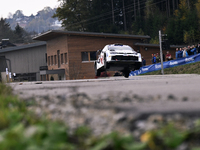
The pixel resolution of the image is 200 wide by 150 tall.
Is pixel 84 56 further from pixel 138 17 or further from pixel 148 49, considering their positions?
pixel 138 17

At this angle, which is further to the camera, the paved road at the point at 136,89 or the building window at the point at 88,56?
the building window at the point at 88,56

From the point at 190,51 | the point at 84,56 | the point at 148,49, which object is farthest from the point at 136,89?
the point at 148,49

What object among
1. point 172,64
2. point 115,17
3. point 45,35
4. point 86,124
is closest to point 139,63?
point 172,64

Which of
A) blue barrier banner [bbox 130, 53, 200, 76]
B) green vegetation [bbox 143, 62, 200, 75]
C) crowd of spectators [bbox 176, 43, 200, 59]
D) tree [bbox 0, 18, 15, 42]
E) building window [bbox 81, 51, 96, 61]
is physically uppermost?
tree [bbox 0, 18, 15, 42]

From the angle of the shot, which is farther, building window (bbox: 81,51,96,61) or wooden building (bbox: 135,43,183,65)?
wooden building (bbox: 135,43,183,65)

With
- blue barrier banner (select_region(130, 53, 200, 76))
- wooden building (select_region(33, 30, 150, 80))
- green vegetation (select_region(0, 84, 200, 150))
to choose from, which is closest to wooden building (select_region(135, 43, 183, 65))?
wooden building (select_region(33, 30, 150, 80))

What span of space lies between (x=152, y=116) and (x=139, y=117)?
15cm

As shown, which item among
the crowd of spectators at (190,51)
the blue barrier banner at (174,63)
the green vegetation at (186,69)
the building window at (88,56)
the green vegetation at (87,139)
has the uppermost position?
the building window at (88,56)

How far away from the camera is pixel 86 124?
373 cm

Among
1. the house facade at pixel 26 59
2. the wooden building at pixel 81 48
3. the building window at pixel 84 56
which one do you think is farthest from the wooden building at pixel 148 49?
the house facade at pixel 26 59

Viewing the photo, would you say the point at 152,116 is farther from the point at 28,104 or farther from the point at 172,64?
the point at 172,64

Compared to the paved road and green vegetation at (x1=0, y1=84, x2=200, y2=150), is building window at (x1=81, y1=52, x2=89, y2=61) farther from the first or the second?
green vegetation at (x1=0, y1=84, x2=200, y2=150)

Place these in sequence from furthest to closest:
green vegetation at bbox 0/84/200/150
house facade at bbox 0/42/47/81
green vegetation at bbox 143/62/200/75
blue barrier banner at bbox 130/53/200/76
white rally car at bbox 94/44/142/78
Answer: house facade at bbox 0/42/47/81 < blue barrier banner at bbox 130/53/200/76 < green vegetation at bbox 143/62/200/75 < white rally car at bbox 94/44/142/78 < green vegetation at bbox 0/84/200/150

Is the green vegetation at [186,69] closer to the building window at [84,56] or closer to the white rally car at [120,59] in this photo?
the white rally car at [120,59]
